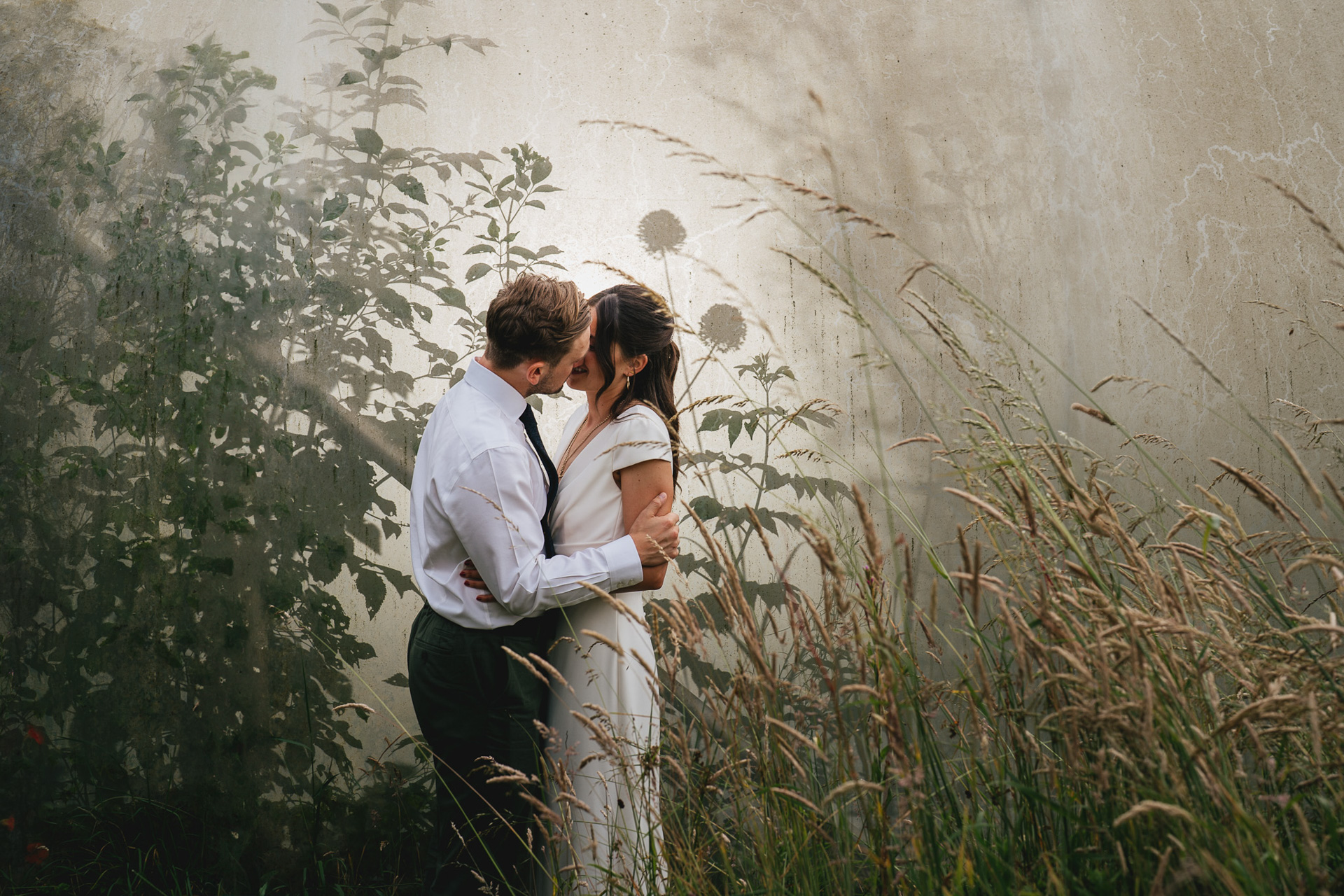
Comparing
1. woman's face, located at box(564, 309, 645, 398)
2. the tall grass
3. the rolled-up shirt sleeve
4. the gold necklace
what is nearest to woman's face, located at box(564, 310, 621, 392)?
woman's face, located at box(564, 309, 645, 398)

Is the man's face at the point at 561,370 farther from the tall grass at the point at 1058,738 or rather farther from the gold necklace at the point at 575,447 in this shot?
the tall grass at the point at 1058,738

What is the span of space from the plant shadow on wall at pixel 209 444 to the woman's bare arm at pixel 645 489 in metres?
0.92

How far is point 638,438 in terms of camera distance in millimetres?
1713

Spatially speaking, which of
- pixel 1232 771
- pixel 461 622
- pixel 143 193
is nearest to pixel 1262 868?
pixel 1232 771

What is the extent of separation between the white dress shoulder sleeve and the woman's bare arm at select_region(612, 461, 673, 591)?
0.05ft

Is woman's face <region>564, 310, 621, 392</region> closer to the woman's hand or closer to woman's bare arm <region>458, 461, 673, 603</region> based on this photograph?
woman's bare arm <region>458, 461, 673, 603</region>

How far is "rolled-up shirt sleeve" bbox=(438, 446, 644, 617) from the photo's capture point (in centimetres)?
150

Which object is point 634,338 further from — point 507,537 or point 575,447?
point 507,537

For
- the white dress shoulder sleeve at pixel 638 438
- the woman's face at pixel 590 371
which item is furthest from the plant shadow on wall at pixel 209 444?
the white dress shoulder sleeve at pixel 638 438

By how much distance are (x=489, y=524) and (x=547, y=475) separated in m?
0.24

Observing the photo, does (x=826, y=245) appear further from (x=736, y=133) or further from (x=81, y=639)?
(x=81, y=639)

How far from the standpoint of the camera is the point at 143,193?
2.26 m

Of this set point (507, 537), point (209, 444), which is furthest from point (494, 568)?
point (209, 444)

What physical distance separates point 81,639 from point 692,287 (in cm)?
214
